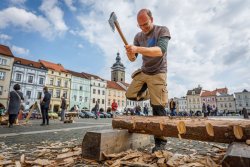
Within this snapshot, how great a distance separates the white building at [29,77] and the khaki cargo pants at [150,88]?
42878mm

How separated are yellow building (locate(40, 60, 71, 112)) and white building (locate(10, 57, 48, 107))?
185 centimetres

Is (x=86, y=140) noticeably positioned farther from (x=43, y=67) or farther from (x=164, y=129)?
(x=43, y=67)

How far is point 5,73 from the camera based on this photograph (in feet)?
125

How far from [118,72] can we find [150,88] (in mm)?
75076

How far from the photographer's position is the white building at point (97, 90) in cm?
5719

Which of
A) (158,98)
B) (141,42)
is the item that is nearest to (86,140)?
(158,98)

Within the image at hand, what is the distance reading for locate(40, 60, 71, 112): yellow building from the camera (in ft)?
153

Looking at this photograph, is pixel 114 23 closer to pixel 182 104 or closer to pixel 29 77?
pixel 29 77

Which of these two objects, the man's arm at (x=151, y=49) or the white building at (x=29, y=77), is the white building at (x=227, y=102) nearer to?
the white building at (x=29, y=77)

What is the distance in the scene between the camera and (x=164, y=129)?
6.85ft

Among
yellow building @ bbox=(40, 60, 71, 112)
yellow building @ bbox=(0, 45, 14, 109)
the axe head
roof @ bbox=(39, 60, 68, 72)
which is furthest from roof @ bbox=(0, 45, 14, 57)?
the axe head

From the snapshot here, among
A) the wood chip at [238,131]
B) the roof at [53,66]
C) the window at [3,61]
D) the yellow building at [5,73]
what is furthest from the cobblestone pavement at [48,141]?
the roof at [53,66]

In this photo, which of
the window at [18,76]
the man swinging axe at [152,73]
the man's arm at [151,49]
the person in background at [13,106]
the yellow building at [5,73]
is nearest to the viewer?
the man's arm at [151,49]

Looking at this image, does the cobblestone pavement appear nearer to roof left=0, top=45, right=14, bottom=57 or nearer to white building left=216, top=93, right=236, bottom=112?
roof left=0, top=45, right=14, bottom=57
